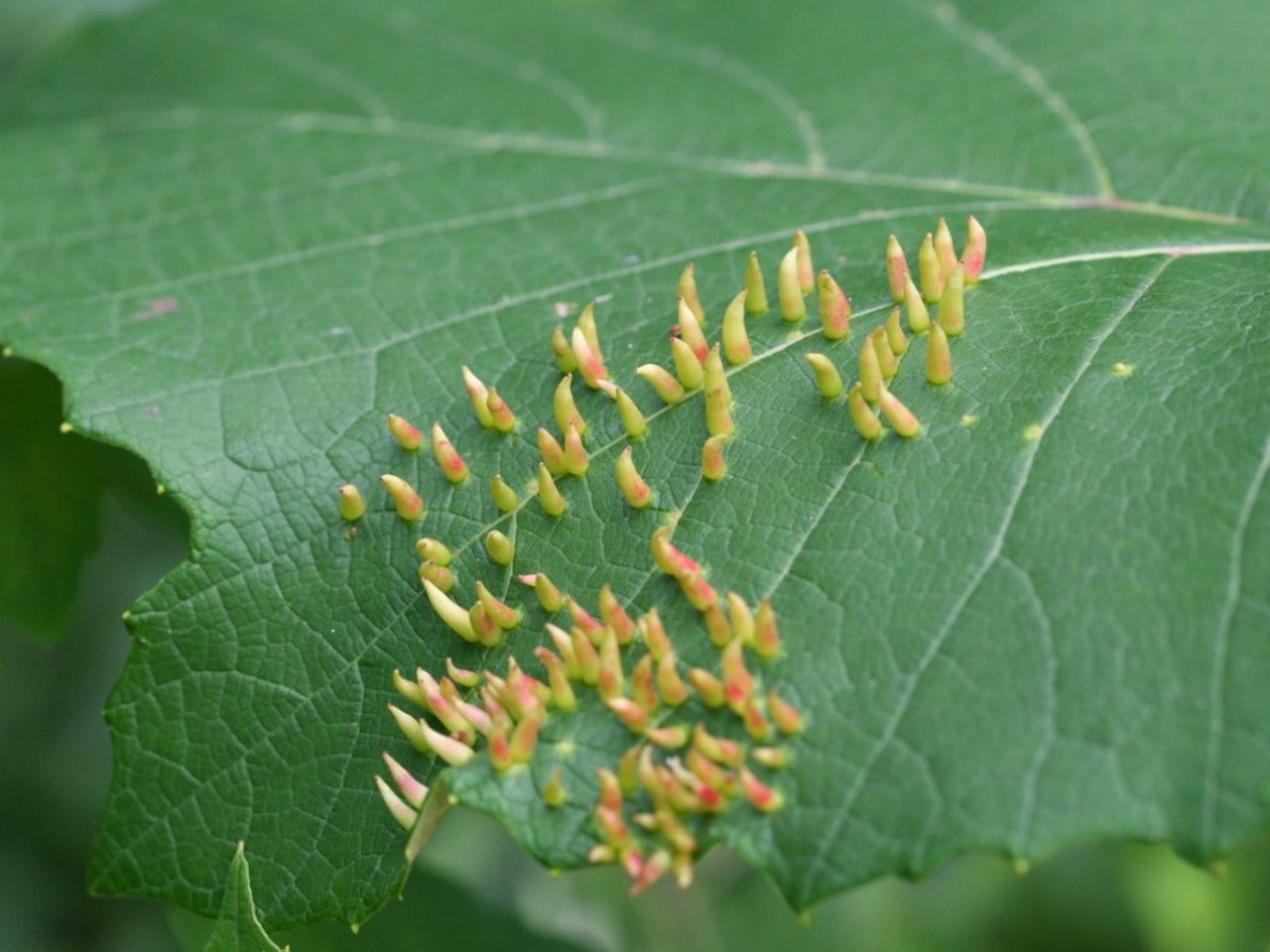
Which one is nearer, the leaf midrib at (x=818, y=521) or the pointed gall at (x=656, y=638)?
the leaf midrib at (x=818, y=521)

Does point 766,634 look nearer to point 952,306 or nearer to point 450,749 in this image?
point 450,749

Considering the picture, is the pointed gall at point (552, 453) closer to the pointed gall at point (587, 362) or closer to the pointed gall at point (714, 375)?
the pointed gall at point (587, 362)

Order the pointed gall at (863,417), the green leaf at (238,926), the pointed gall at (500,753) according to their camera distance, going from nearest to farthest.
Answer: the green leaf at (238,926) < the pointed gall at (500,753) < the pointed gall at (863,417)

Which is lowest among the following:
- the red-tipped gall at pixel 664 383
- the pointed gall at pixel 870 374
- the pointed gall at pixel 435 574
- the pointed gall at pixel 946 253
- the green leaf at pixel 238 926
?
the green leaf at pixel 238 926

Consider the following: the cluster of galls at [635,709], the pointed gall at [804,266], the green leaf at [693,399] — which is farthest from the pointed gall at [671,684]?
the pointed gall at [804,266]

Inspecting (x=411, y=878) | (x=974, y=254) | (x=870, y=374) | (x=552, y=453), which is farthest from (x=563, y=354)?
(x=411, y=878)

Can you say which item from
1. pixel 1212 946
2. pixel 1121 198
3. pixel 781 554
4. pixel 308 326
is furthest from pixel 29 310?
pixel 1212 946
